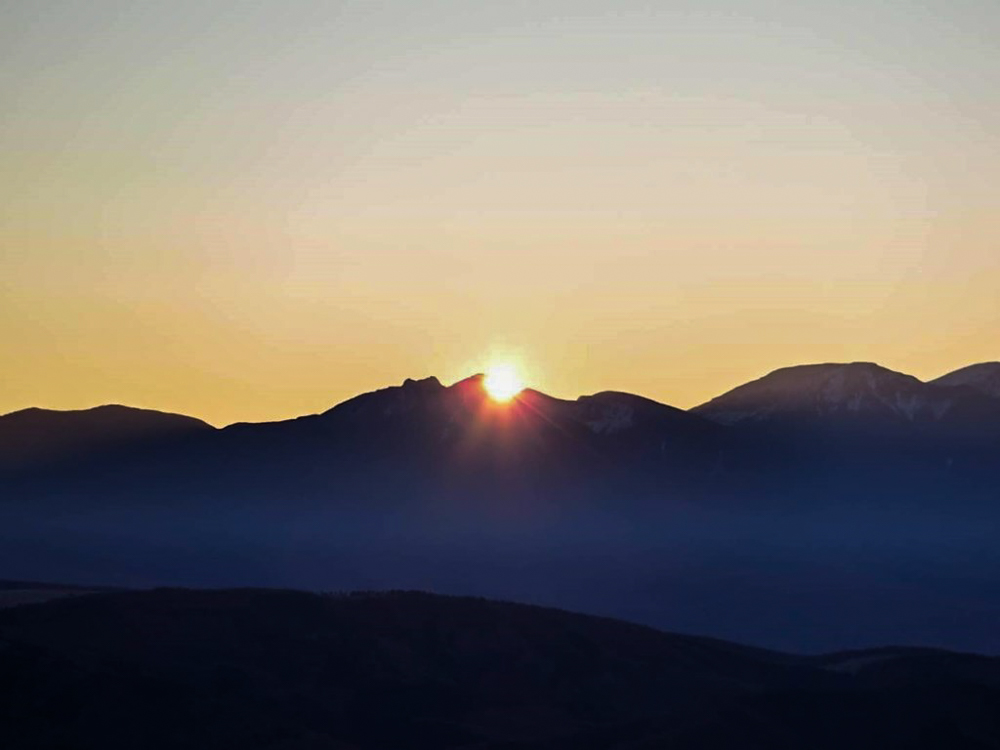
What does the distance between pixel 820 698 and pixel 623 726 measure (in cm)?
1107

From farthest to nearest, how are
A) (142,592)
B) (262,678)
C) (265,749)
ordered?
(142,592), (262,678), (265,749)

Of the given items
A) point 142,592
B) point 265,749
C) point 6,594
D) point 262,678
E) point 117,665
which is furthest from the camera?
point 6,594

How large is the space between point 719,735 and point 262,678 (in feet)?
83.9

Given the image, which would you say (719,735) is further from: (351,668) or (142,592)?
(142,592)

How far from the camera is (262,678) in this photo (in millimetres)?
115312

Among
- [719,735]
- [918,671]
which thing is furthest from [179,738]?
[918,671]

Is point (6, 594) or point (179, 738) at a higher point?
point (6, 594)

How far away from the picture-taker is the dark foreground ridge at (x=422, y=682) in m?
102

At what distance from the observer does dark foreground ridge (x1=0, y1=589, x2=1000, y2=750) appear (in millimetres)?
102250

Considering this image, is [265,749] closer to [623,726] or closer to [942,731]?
[623,726]

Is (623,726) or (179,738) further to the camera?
(623,726)

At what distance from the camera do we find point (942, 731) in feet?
358

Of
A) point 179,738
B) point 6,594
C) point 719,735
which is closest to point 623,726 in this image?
point 719,735

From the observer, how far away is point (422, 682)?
4774 inches
